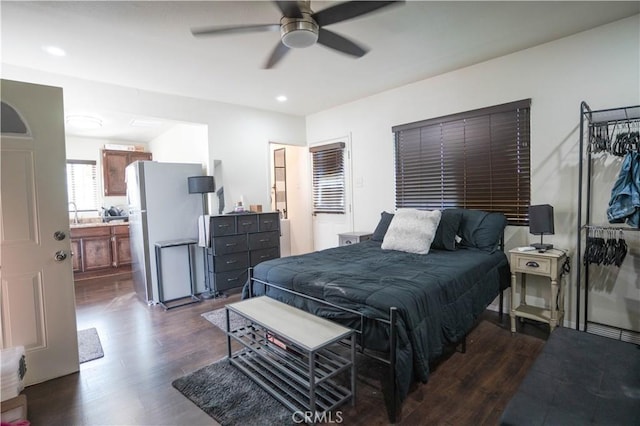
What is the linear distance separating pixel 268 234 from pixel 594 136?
3755 millimetres

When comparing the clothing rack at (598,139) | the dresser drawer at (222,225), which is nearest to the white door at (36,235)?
the dresser drawer at (222,225)

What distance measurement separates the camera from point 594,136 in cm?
265

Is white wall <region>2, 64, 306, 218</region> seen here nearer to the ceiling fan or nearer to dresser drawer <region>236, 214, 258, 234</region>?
dresser drawer <region>236, 214, 258, 234</region>

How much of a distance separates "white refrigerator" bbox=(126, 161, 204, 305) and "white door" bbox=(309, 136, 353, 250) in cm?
203

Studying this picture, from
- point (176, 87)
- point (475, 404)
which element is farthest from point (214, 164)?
point (475, 404)

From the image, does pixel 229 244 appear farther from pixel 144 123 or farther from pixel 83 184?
pixel 83 184

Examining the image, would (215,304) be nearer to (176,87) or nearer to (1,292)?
(1,292)

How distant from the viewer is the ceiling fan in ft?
6.31

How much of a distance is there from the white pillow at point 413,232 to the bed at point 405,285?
0.4 inches

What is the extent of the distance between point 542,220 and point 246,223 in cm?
338

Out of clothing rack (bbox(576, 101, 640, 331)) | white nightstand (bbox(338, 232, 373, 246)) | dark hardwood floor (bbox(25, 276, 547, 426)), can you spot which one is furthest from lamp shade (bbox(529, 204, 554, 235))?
white nightstand (bbox(338, 232, 373, 246))

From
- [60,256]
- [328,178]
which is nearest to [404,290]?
[60,256]

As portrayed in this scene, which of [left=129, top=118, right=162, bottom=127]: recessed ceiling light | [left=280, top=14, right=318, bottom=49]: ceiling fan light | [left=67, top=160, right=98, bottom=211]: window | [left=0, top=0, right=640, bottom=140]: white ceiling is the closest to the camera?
[left=280, top=14, right=318, bottom=49]: ceiling fan light

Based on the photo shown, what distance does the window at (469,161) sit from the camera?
3234mm
